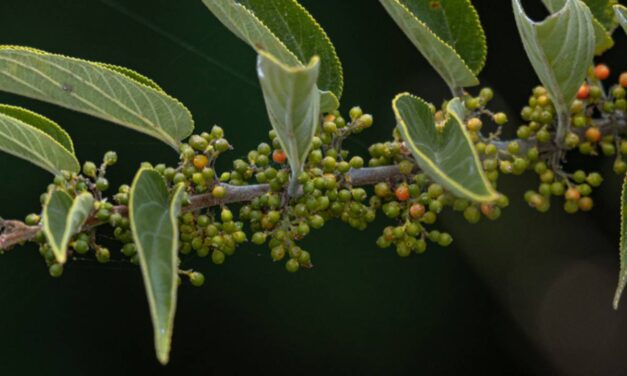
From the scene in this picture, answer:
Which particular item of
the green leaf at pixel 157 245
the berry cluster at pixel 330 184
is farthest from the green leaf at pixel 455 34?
the green leaf at pixel 157 245

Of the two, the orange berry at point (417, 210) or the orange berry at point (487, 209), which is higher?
the orange berry at point (417, 210)

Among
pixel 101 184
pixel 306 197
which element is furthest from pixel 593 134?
pixel 101 184

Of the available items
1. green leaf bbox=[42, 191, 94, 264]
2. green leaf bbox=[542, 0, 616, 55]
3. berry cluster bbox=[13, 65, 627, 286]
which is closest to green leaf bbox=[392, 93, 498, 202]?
berry cluster bbox=[13, 65, 627, 286]

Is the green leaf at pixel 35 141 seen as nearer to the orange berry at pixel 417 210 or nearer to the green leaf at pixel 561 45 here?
the orange berry at pixel 417 210

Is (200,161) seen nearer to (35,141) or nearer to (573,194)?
(35,141)

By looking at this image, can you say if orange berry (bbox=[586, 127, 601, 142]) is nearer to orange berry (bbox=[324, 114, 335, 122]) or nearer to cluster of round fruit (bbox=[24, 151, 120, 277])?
orange berry (bbox=[324, 114, 335, 122])

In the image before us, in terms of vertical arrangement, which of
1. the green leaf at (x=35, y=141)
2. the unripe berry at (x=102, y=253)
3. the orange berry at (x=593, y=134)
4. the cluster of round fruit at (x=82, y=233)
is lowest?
the orange berry at (x=593, y=134)
